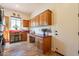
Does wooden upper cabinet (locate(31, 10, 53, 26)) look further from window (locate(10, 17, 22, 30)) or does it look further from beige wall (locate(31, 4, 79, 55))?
window (locate(10, 17, 22, 30))

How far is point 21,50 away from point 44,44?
0.40m

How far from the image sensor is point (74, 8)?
151cm

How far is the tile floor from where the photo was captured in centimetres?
160

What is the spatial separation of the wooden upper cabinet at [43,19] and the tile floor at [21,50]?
0.39 meters

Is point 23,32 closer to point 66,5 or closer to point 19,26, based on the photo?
point 19,26

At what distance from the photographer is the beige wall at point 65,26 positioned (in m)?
1.52

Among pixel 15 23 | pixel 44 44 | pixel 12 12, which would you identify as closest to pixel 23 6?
pixel 12 12

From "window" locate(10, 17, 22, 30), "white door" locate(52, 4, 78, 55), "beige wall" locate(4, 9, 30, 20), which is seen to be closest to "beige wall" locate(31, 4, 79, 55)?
"white door" locate(52, 4, 78, 55)

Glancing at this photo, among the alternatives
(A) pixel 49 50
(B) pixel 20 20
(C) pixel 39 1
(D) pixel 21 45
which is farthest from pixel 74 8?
(D) pixel 21 45

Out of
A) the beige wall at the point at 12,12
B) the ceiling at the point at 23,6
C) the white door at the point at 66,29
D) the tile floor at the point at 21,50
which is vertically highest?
the ceiling at the point at 23,6

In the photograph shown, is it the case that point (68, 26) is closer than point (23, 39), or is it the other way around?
point (68, 26)

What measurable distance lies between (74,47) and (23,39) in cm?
85

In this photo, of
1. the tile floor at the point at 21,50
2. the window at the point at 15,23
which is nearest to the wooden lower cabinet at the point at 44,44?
the tile floor at the point at 21,50

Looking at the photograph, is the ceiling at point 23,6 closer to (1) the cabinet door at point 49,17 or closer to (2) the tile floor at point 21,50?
(1) the cabinet door at point 49,17
